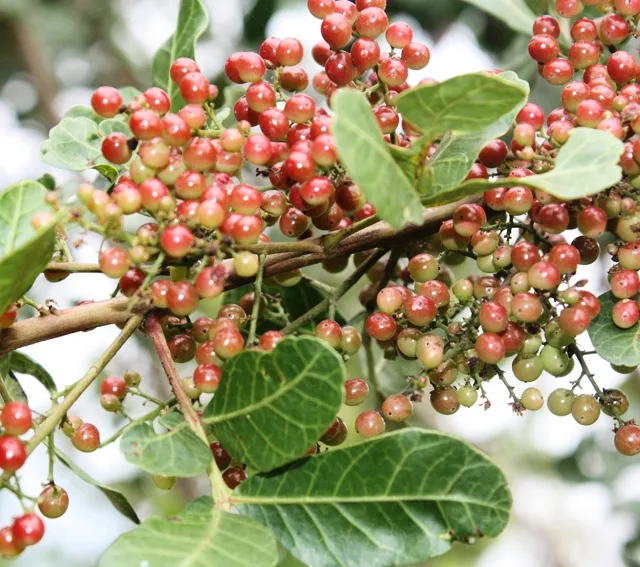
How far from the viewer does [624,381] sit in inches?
84.4

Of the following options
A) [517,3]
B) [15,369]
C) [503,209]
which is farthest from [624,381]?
[15,369]

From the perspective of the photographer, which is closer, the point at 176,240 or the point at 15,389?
the point at 176,240

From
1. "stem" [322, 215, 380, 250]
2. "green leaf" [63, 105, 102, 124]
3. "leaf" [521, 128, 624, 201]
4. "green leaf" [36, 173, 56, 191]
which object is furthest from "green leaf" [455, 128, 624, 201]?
"green leaf" [36, 173, 56, 191]

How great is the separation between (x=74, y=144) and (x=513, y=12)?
28.6 inches

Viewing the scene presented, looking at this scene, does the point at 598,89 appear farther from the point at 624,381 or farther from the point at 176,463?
the point at 624,381

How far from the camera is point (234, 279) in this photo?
920 millimetres

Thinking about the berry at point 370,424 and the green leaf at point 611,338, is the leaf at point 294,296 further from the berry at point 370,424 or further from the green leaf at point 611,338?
the green leaf at point 611,338

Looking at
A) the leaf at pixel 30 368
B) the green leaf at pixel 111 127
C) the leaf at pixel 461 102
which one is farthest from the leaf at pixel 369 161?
the leaf at pixel 30 368

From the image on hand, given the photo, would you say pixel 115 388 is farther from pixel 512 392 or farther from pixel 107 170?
pixel 512 392

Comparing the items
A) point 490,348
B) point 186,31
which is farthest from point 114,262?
point 186,31

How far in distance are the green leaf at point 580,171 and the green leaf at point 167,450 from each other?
350 mm

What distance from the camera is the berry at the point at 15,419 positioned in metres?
0.79

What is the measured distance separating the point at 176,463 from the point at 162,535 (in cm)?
8

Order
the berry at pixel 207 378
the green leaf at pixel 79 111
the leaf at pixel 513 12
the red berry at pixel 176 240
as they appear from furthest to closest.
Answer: the leaf at pixel 513 12, the green leaf at pixel 79 111, the berry at pixel 207 378, the red berry at pixel 176 240
